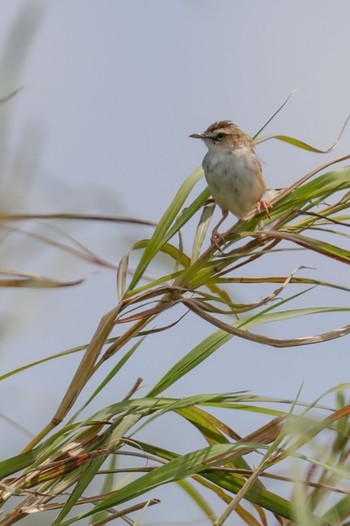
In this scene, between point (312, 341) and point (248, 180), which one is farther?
point (248, 180)

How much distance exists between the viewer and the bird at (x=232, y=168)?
145 inches

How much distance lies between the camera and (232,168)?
3.95m

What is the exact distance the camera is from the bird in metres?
3.69

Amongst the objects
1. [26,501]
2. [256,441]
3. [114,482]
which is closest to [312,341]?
[256,441]

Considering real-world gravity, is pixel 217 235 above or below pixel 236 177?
below

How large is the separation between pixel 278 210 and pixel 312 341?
451mm

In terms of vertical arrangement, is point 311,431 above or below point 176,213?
below

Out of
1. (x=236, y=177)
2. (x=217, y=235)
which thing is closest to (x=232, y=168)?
(x=236, y=177)

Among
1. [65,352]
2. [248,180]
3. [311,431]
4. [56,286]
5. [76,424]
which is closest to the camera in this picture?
[56,286]

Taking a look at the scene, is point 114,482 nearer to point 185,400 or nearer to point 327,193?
point 185,400

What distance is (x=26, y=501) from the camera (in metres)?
1.75

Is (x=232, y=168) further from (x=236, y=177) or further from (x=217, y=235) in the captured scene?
(x=217, y=235)

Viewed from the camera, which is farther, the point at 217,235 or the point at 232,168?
the point at 232,168

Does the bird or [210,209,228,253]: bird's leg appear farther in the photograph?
the bird
